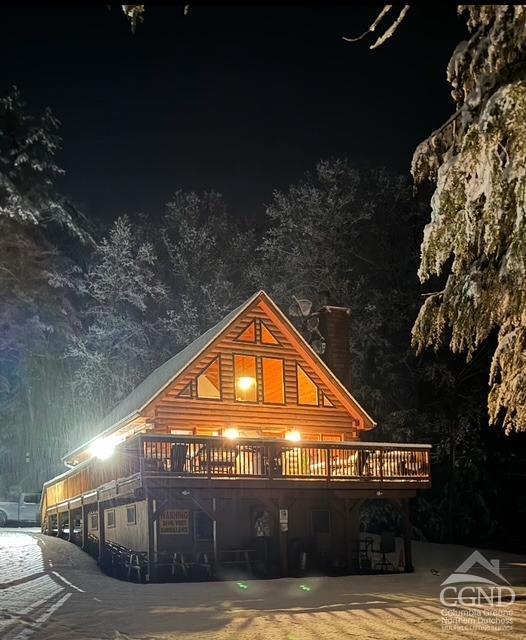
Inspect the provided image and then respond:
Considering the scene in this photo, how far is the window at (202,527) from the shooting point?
20359 millimetres

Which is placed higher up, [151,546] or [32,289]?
[32,289]

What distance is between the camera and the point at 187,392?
2128 cm

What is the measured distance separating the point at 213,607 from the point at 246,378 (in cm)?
1081

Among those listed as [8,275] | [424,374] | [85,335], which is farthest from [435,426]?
[8,275]

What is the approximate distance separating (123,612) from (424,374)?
2233 cm

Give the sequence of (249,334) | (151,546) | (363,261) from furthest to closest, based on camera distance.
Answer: (363,261)
(249,334)
(151,546)

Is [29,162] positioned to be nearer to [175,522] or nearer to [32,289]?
[32,289]

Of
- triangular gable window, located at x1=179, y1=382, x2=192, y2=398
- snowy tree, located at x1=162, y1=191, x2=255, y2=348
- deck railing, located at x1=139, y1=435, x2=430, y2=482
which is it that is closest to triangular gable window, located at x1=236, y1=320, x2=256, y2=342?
triangular gable window, located at x1=179, y1=382, x2=192, y2=398

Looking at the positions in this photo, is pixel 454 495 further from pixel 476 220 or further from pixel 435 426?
pixel 476 220

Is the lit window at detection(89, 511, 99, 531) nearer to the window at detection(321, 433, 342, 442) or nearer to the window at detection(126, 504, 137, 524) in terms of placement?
the window at detection(126, 504, 137, 524)

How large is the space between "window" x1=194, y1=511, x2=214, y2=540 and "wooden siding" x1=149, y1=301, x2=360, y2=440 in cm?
237

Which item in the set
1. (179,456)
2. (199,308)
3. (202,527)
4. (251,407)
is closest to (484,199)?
(179,456)

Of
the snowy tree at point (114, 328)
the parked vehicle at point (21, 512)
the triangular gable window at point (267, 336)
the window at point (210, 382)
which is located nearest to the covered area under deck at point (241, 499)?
the window at point (210, 382)

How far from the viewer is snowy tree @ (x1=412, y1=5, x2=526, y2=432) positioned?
244 inches
